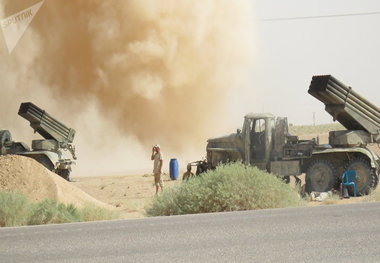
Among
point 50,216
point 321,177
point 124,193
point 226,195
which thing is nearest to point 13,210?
point 50,216

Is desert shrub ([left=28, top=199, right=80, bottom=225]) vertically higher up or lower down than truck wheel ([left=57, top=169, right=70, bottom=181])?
lower down

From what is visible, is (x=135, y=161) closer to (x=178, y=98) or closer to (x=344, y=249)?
(x=178, y=98)

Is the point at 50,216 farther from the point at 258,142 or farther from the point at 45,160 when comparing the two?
the point at 45,160

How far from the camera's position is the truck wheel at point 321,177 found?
70.5ft

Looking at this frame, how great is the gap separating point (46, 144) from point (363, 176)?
47.9 feet

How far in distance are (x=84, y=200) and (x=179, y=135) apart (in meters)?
30.0

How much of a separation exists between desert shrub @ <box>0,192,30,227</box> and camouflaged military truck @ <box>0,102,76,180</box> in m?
16.1

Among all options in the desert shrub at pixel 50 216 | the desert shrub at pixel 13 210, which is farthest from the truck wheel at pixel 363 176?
the desert shrub at pixel 13 210

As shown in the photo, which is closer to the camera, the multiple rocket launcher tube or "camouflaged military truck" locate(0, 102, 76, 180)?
the multiple rocket launcher tube

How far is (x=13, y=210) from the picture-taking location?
1459 centimetres

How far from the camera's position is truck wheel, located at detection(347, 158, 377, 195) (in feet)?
69.7

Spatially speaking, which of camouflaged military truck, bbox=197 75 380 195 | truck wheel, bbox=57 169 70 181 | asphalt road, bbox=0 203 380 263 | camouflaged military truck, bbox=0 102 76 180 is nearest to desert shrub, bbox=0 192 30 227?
asphalt road, bbox=0 203 380 263

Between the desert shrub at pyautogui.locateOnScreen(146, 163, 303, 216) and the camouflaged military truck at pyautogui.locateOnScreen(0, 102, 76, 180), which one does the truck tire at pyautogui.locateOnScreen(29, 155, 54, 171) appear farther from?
the desert shrub at pyautogui.locateOnScreen(146, 163, 303, 216)

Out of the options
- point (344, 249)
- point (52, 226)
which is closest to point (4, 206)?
point (52, 226)
